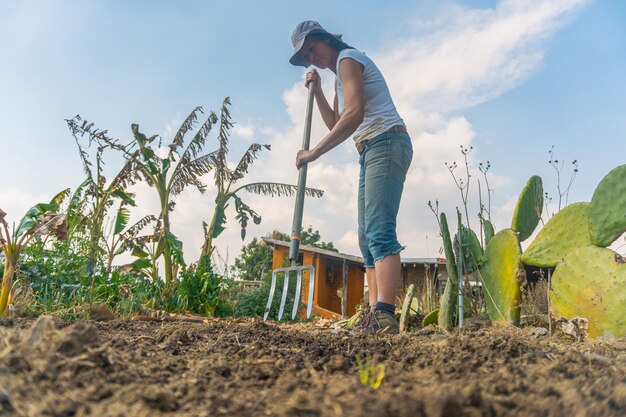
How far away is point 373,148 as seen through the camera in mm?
3119

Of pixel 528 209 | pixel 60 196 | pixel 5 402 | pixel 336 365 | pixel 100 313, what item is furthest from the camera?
pixel 60 196

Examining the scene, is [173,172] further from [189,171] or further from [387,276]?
[387,276]

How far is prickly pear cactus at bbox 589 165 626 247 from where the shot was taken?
334 cm

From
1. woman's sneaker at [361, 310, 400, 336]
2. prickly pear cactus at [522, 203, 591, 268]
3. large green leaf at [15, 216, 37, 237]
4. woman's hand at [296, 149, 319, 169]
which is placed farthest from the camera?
large green leaf at [15, 216, 37, 237]

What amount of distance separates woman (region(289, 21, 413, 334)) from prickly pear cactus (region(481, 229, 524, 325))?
0.93 m

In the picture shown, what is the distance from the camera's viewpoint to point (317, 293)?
13.8 meters

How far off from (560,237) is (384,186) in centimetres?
156

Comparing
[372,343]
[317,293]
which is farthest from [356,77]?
[317,293]

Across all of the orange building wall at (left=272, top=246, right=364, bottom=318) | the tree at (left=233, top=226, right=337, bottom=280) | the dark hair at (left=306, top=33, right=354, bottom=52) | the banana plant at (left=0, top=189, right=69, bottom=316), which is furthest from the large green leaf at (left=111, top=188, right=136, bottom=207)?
the tree at (left=233, top=226, right=337, bottom=280)

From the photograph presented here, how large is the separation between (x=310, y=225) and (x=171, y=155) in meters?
18.0

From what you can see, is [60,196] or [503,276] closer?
[503,276]

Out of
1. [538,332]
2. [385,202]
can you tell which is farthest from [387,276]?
[538,332]

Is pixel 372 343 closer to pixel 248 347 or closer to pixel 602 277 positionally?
pixel 248 347

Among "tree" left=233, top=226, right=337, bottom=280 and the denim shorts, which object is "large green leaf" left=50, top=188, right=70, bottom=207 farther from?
"tree" left=233, top=226, right=337, bottom=280
